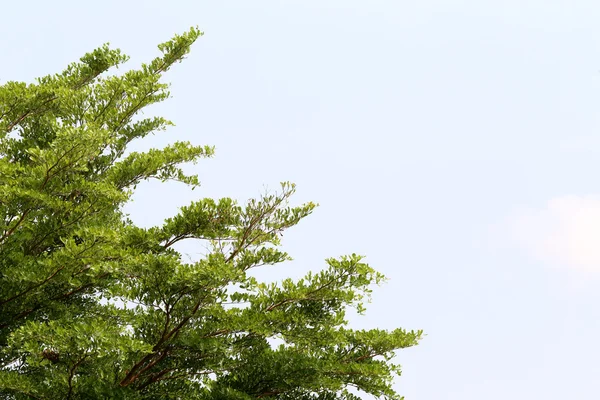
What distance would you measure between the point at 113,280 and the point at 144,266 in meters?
2.22

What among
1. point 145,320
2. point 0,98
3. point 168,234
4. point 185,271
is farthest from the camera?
point 0,98

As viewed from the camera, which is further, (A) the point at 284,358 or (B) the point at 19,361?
(B) the point at 19,361

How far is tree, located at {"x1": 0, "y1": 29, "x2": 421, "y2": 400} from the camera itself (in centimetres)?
862

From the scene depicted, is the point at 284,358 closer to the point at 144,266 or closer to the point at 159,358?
the point at 159,358

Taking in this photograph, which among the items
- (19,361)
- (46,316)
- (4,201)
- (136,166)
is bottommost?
(19,361)

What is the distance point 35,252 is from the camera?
11016mm

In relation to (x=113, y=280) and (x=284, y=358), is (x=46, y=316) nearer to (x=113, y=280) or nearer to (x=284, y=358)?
(x=113, y=280)

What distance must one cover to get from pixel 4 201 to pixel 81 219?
1.19m

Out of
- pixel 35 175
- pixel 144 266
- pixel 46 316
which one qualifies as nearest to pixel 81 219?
pixel 35 175

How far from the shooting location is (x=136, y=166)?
38.0ft

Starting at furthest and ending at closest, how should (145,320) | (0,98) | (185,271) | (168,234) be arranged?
(0,98)
(168,234)
(145,320)
(185,271)

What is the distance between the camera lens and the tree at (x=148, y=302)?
8.62m

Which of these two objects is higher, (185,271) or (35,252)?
(35,252)

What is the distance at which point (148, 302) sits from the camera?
896 centimetres
